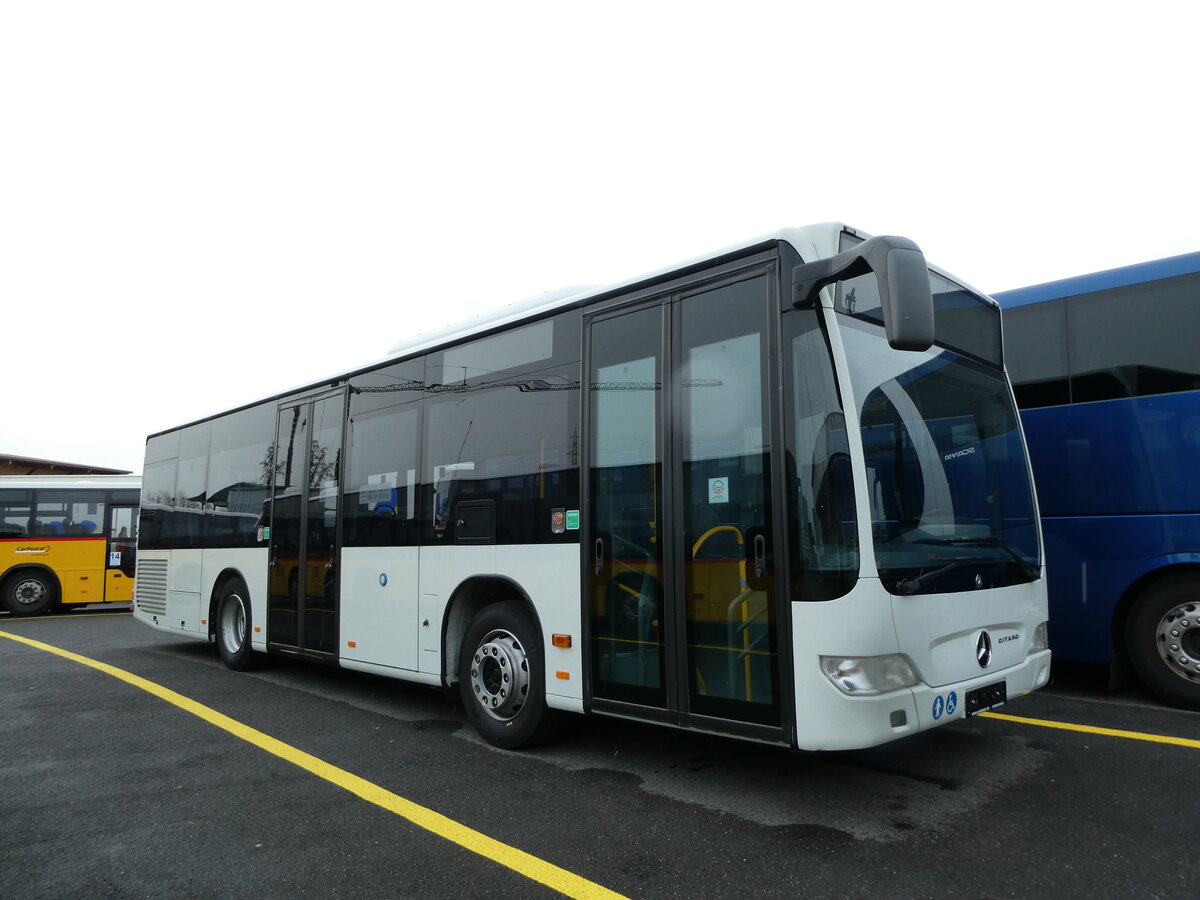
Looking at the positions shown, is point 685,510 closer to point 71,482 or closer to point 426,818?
point 426,818

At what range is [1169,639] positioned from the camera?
250 inches

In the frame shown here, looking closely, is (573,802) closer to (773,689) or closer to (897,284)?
(773,689)

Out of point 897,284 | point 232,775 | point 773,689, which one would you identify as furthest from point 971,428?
point 232,775

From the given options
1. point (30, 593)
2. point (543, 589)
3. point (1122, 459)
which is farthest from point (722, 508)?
point (30, 593)

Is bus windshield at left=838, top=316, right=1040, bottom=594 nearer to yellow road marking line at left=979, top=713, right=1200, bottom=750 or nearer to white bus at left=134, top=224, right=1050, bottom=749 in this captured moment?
white bus at left=134, top=224, right=1050, bottom=749

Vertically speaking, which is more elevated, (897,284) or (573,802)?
(897,284)

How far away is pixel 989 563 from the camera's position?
4484 millimetres

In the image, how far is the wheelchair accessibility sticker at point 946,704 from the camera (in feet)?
13.0

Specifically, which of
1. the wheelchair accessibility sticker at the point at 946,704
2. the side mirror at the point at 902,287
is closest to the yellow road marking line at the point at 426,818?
the wheelchair accessibility sticker at the point at 946,704

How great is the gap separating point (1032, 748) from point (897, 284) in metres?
3.28

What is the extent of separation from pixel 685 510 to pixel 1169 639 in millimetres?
4462

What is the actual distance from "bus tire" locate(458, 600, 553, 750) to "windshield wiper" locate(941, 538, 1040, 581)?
A: 266cm

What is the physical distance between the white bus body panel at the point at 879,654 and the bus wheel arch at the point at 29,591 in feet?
60.9

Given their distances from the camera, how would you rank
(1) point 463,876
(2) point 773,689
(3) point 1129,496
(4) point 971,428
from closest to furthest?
1. (1) point 463,876
2. (2) point 773,689
3. (4) point 971,428
4. (3) point 1129,496
